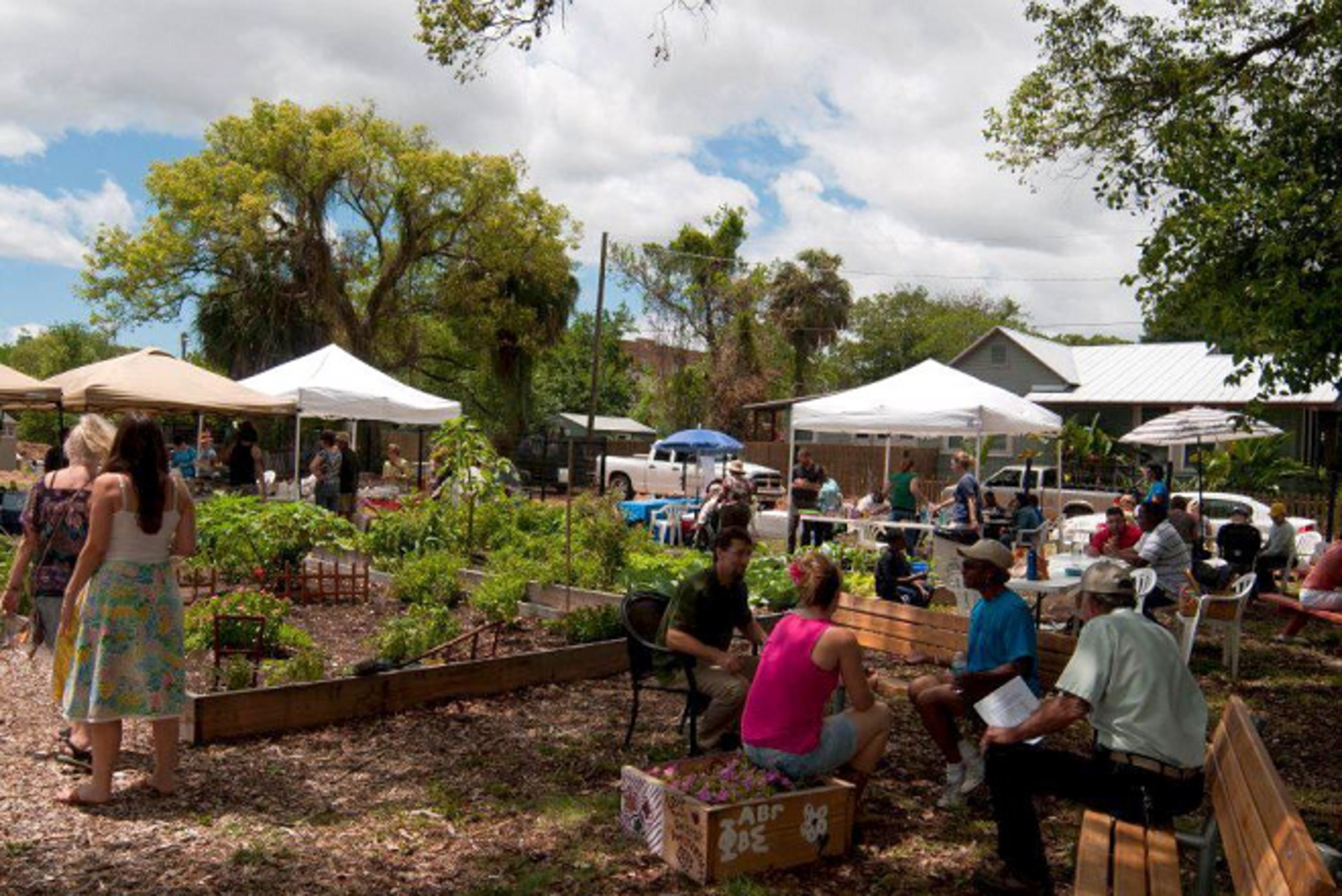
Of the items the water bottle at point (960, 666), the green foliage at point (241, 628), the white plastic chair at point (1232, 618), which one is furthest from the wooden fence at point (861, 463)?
the water bottle at point (960, 666)

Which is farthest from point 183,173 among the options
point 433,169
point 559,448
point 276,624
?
point 276,624

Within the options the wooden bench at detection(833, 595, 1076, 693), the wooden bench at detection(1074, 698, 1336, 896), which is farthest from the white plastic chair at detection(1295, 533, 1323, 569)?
the wooden bench at detection(1074, 698, 1336, 896)

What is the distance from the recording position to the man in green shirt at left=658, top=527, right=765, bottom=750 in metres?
5.36

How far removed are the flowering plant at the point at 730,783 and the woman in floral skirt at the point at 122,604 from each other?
2.18 meters

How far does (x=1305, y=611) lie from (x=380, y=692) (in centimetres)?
Result: 740

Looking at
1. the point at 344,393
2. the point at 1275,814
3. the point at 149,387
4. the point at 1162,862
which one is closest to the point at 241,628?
the point at 1162,862

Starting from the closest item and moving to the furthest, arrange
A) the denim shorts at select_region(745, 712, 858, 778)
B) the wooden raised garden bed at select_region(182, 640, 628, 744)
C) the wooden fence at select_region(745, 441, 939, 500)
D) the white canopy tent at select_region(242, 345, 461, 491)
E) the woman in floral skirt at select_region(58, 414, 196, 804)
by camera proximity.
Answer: the denim shorts at select_region(745, 712, 858, 778) < the woman in floral skirt at select_region(58, 414, 196, 804) < the wooden raised garden bed at select_region(182, 640, 628, 744) < the white canopy tent at select_region(242, 345, 461, 491) < the wooden fence at select_region(745, 441, 939, 500)

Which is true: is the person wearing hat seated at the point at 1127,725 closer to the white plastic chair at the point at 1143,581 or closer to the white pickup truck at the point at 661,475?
the white plastic chair at the point at 1143,581

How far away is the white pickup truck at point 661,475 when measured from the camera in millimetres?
27578

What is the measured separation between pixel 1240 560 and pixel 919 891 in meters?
11.1

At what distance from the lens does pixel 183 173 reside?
31.2 m

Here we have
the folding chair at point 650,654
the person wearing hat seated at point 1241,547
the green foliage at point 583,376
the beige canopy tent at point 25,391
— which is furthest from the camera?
the green foliage at point 583,376

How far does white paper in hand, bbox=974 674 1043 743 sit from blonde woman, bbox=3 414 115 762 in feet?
13.4

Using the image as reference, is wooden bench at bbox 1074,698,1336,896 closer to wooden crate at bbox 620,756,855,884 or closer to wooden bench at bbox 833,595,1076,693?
wooden crate at bbox 620,756,855,884
